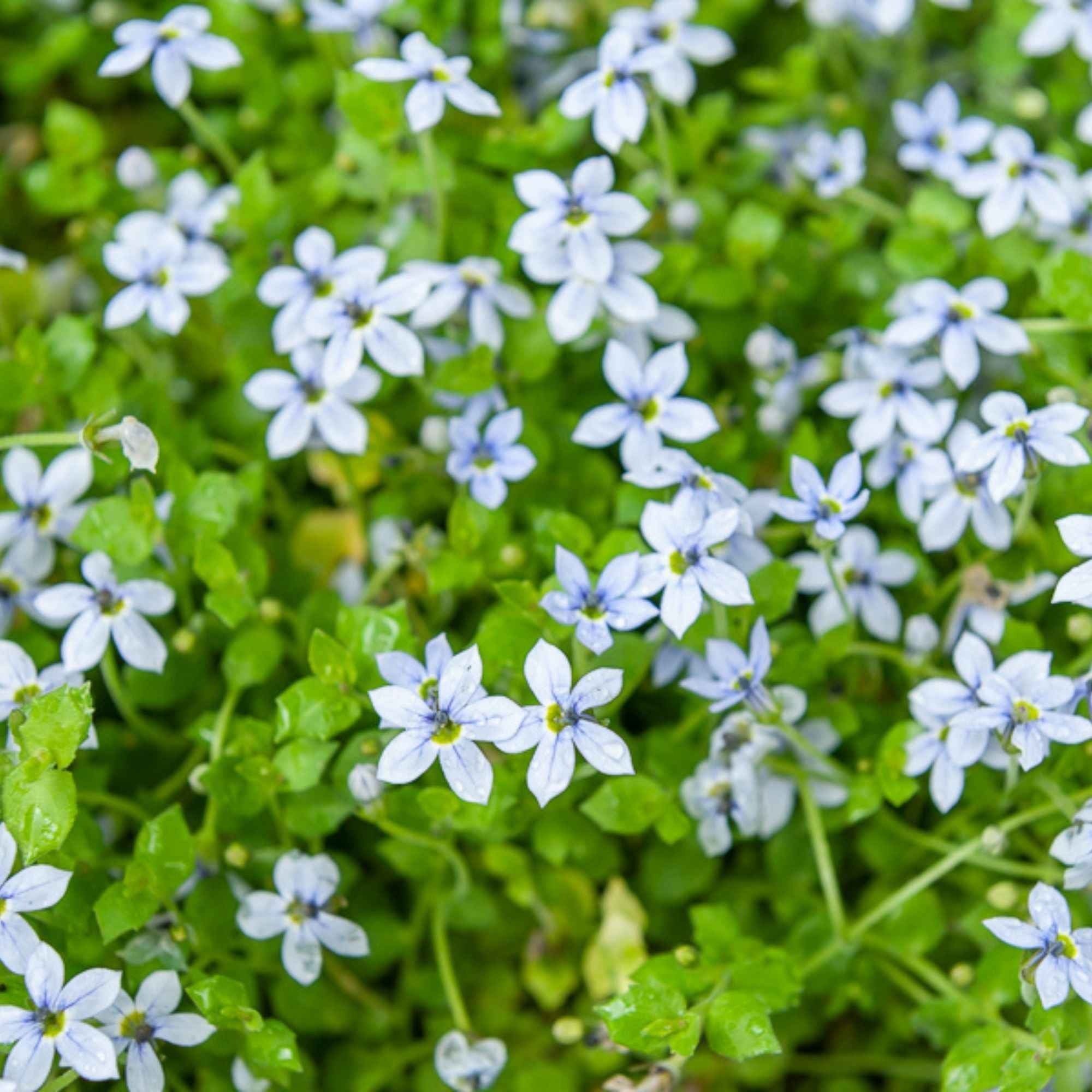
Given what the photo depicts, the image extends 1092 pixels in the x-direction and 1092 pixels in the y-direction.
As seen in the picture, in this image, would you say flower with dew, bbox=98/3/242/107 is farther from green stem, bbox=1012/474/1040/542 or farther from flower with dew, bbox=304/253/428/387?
green stem, bbox=1012/474/1040/542

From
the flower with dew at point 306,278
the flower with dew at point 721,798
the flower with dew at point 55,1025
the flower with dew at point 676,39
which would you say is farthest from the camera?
the flower with dew at point 676,39

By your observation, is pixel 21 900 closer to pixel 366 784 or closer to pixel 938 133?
pixel 366 784

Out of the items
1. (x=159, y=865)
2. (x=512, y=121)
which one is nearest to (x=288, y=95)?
(x=512, y=121)

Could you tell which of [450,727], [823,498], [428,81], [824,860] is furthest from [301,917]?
[428,81]

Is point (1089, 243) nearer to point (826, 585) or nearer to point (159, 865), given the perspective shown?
point (826, 585)

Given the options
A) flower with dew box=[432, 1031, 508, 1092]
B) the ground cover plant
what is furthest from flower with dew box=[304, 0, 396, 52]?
flower with dew box=[432, 1031, 508, 1092]

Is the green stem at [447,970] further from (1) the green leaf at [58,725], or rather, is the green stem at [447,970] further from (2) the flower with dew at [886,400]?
(2) the flower with dew at [886,400]

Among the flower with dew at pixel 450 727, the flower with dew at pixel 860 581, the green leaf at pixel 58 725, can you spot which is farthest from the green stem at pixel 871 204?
the green leaf at pixel 58 725
